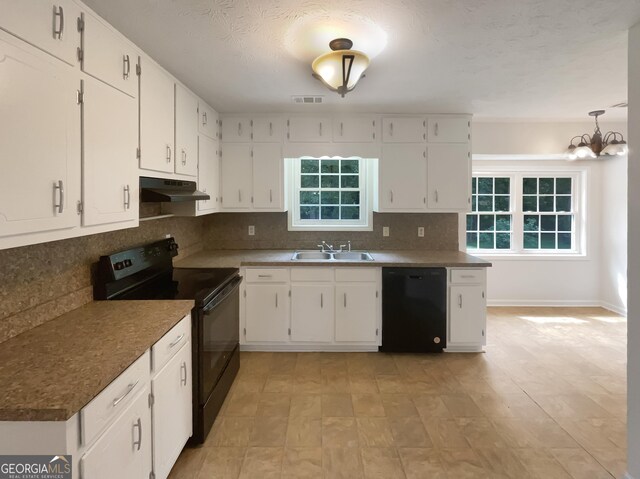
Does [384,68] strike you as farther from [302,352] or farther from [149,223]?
[302,352]

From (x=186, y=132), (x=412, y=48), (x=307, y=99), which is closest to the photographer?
(x=412, y=48)

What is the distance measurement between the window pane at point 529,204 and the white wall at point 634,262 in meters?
3.70

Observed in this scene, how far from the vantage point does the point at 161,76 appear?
253 centimetres

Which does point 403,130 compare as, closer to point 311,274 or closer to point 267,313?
point 311,274

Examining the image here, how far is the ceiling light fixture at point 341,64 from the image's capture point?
6.88 ft

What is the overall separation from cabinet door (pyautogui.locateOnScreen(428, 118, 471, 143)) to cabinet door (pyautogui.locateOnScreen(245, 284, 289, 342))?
218cm

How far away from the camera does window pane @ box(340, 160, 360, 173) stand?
4379 millimetres

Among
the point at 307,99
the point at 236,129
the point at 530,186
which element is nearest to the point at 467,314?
the point at 307,99

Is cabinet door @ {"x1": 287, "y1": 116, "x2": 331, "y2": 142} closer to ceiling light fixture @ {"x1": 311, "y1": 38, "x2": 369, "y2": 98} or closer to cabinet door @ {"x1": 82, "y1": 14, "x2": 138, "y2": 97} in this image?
ceiling light fixture @ {"x1": 311, "y1": 38, "x2": 369, "y2": 98}

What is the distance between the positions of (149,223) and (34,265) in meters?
1.25

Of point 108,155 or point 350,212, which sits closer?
point 108,155

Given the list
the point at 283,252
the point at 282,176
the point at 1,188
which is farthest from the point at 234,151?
the point at 1,188

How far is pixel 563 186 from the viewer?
5.34 m

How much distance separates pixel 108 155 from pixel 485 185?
16.3 ft
